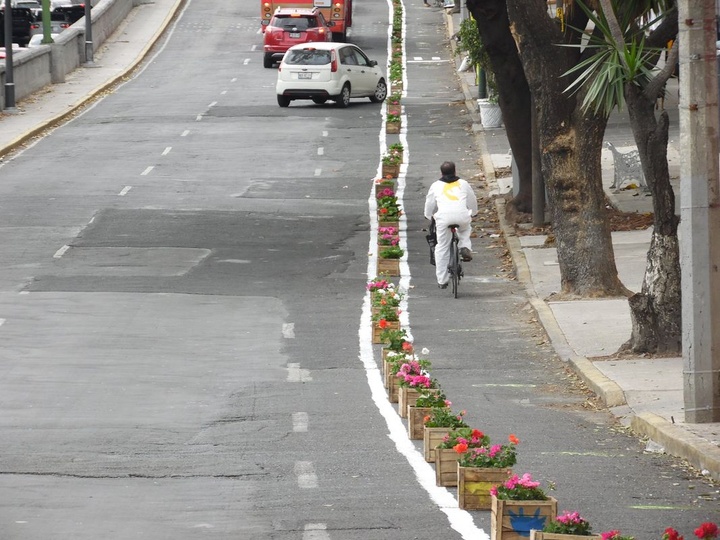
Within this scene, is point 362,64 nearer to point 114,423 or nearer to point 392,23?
point 392,23

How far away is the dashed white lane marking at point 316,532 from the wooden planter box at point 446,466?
124 cm

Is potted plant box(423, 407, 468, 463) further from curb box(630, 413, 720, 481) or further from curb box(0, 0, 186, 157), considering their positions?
curb box(0, 0, 186, 157)

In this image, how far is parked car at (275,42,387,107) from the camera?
40.4 metres

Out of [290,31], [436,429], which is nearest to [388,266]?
[436,429]

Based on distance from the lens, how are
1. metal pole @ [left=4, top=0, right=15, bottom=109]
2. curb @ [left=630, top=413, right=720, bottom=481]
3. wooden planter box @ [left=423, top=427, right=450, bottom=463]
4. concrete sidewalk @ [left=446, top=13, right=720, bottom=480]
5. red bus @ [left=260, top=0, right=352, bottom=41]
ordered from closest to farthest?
curb @ [left=630, top=413, right=720, bottom=481]
wooden planter box @ [left=423, top=427, right=450, bottom=463]
concrete sidewalk @ [left=446, top=13, right=720, bottom=480]
metal pole @ [left=4, top=0, right=15, bottom=109]
red bus @ [left=260, top=0, right=352, bottom=41]

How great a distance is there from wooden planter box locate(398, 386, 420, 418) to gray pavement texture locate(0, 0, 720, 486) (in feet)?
5.52

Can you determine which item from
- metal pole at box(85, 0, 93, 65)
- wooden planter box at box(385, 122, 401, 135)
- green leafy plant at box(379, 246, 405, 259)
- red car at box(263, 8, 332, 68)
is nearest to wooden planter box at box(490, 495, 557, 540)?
green leafy plant at box(379, 246, 405, 259)

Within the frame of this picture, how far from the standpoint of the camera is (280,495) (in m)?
9.30

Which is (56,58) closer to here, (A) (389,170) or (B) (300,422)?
(A) (389,170)

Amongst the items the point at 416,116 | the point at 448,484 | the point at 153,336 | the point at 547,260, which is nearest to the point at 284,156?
the point at 416,116

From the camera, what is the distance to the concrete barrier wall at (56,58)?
4316cm

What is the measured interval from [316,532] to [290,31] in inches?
1755

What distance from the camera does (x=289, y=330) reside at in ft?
54.4

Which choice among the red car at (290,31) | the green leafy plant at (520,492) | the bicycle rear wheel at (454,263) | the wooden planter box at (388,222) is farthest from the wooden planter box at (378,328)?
the red car at (290,31)
